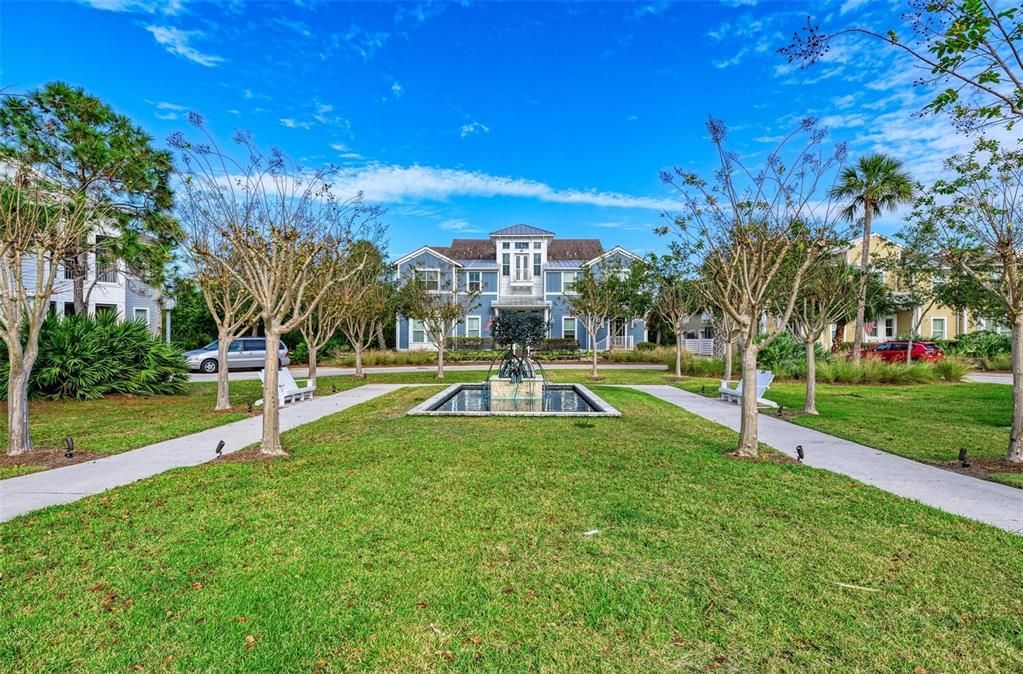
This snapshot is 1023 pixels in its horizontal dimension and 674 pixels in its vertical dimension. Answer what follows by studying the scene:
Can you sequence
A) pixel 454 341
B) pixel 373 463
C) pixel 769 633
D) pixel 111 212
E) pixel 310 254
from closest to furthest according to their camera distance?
pixel 769 633 → pixel 373 463 → pixel 310 254 → pixel 111 212 → pixel 454 341

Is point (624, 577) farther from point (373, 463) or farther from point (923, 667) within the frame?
point (373, 463)

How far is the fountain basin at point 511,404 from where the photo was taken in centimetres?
1065

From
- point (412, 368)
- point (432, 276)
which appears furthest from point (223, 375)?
point (432, 276)

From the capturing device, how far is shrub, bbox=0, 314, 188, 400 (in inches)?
505

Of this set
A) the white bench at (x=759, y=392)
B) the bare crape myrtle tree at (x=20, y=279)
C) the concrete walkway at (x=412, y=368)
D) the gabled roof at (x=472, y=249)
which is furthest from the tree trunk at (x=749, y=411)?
the gabled roof at (x=472, y=249)

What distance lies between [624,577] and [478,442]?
4.50 meters

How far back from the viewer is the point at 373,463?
655 centimetres

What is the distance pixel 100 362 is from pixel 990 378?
96.2 ft

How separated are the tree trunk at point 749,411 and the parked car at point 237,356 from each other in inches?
800

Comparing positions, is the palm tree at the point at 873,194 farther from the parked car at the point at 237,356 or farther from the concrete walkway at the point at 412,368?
the parked car at the point at 237,356

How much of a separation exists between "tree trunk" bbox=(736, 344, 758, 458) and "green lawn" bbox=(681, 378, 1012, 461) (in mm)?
2276

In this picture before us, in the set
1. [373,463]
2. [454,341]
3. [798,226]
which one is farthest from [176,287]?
[454,341]

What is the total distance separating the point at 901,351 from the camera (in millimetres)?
25344

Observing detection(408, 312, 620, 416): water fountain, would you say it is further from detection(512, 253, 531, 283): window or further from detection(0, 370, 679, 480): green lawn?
detection(512, 253, 531, 283): window
